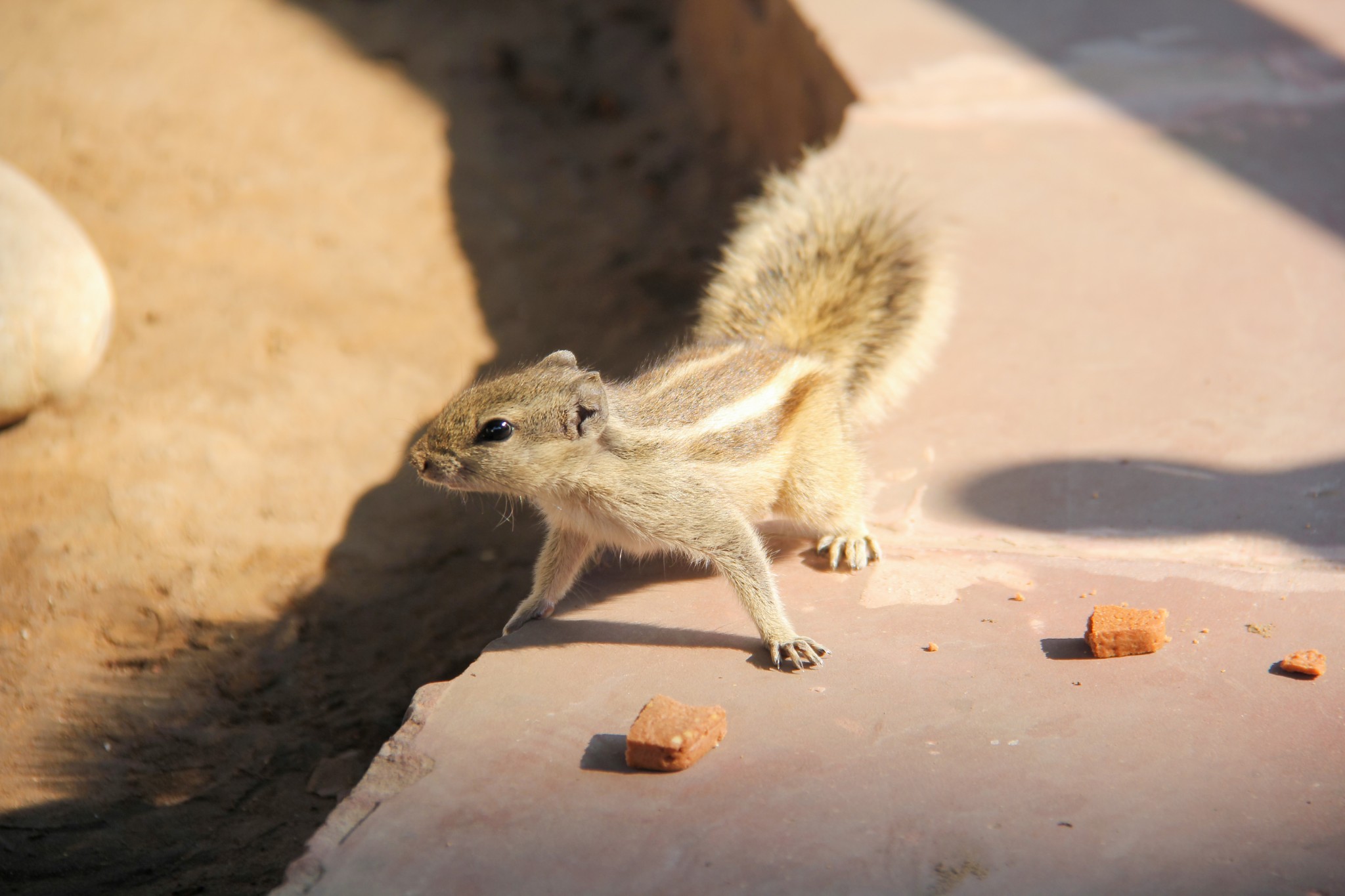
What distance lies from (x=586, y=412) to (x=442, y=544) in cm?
181

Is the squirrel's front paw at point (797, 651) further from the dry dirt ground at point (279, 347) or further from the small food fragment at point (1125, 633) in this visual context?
the dry dirt ground at point (279, 347)

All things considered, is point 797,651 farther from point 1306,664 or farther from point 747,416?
point 1306,664

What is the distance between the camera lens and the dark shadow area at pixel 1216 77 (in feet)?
16.1

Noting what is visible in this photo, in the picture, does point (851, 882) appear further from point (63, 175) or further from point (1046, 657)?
point (63, 175)

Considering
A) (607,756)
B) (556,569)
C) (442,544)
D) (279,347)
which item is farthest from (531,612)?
(279,347)

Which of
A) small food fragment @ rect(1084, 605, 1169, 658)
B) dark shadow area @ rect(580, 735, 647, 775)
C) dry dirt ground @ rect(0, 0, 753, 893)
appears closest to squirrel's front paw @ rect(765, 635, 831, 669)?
dark shadow area @ rect(580, 735, 647, 775)

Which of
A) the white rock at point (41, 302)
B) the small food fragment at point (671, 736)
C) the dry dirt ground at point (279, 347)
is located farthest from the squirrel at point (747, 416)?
the white rock at point (41, 302)

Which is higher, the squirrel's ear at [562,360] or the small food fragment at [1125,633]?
the squirrel's ear at [562,360]

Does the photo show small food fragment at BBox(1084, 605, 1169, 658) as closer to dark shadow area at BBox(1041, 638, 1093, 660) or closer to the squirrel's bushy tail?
dark shadow area at BBox(1041, 638, 1093, 660)

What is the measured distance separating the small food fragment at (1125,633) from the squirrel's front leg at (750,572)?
0.69 metres

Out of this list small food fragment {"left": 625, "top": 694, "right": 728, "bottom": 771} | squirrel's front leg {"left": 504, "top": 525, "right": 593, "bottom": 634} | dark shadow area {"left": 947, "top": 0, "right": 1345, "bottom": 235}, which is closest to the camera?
small food fragment {"left": 625, "top": 694, "right": 728, "bottom": 771}

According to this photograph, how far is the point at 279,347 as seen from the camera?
17.2ft

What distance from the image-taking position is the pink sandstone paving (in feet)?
7.07

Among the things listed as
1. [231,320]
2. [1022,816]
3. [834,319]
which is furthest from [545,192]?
[1022,816]
